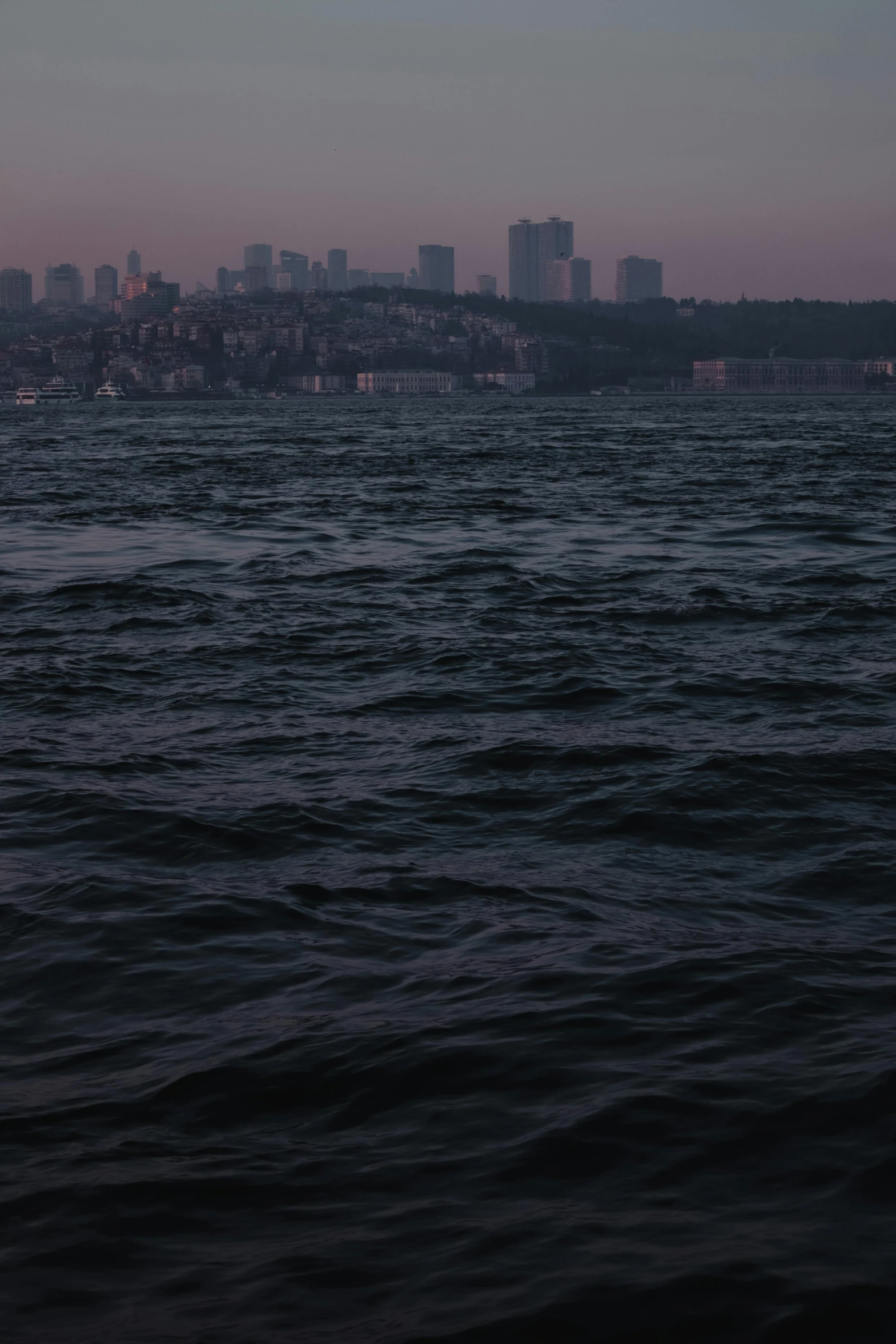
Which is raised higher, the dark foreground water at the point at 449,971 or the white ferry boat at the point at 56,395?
the white ferry boat at the point at 56,395

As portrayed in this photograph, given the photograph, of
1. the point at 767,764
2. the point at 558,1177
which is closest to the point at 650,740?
the point at 767,764

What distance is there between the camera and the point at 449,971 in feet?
19.6

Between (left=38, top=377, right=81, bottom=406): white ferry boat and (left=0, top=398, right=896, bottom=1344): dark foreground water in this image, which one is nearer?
(left=0, top=398, right=896, bottom=1344): dark foreground water

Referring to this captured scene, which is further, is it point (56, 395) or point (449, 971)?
point (56, 395)

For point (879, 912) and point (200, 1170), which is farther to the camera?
point (879, 912)

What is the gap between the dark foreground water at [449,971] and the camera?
13.0 ft

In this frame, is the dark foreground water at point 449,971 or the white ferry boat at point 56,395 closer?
the dark foreground water at point 449,971

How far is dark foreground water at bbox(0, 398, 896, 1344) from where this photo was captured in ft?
13.0

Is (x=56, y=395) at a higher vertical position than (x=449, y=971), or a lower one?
higher

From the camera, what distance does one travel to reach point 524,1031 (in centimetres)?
540

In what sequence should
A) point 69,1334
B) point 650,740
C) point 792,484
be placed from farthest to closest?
point 792,484 → point 650,740 → point 69,1334

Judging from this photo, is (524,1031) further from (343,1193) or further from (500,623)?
(500,623)

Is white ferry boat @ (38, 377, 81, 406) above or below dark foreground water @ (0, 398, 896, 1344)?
above

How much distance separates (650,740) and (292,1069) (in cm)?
518
